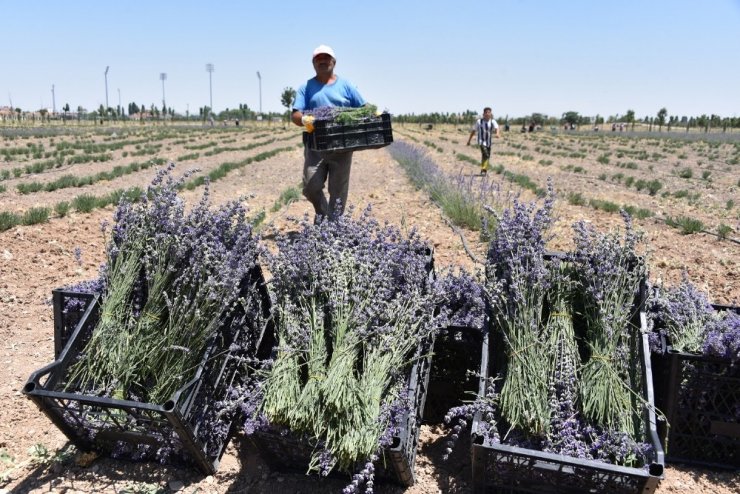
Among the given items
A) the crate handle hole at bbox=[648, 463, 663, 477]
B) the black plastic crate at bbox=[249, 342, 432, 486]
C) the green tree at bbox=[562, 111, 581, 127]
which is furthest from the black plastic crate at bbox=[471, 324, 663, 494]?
→ the green tree at bbox=[562, 111, 581, 127]

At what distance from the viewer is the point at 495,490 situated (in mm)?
2463

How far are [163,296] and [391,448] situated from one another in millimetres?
1357

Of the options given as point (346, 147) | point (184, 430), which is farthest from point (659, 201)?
point (184, 430)

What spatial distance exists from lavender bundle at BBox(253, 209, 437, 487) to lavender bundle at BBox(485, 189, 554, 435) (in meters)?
0.35

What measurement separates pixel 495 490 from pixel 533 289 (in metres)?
0.91

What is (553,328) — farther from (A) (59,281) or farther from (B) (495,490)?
(A) (59,281)

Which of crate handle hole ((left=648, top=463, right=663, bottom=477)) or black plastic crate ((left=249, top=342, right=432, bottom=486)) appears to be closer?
crate handle hole ((left=648, top=463, right=663, bottom=477))

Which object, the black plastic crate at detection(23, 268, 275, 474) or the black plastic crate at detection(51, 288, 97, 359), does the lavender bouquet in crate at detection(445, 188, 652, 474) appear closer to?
the black plastic crate at detection(23, 268, 275, 474)

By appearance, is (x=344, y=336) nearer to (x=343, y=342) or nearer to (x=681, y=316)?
(x=343, y=342)

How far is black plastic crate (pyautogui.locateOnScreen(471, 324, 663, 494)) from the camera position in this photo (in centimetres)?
213

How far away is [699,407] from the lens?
108 inches

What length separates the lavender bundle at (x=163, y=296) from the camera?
105 inches

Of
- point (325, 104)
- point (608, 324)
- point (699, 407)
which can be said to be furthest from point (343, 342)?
point (325, 104)

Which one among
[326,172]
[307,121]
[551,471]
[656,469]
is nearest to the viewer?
[656,469]
